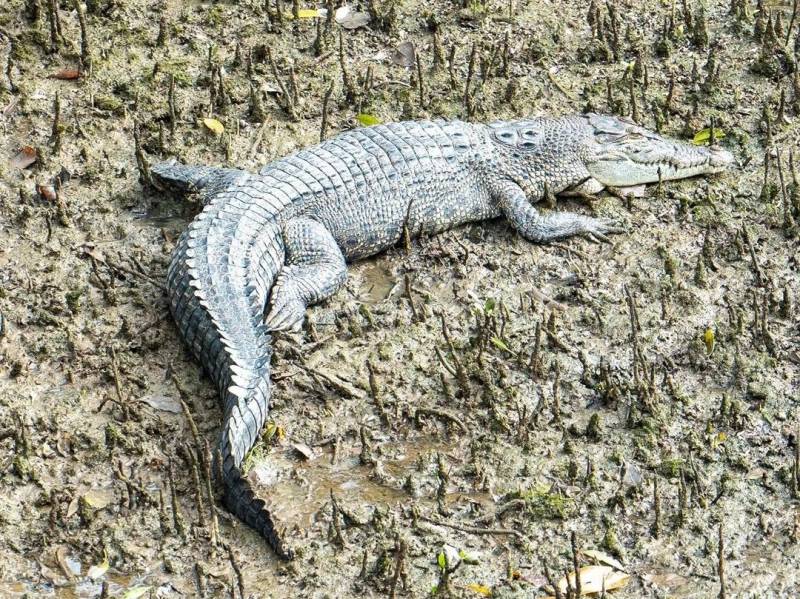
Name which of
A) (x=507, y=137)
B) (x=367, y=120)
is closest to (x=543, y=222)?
(x=507, y=137)

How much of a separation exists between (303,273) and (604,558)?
206 centimetres

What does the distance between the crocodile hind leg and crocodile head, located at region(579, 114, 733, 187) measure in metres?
1.65

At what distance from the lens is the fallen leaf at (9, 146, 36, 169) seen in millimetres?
6418

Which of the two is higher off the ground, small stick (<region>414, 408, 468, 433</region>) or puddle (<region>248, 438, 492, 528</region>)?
small stick (<region>414, 408, 468, 433</region>)

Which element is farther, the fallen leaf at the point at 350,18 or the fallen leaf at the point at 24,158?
the fallen leaf at the point at 350,18

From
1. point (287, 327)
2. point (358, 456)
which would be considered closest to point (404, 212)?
point (287, 327)

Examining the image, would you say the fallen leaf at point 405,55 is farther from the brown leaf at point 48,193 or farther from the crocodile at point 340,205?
the brown leaf at point 48,193

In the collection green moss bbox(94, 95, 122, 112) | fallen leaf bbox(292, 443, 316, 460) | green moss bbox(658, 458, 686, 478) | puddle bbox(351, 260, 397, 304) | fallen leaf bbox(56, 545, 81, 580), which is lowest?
green moss bbox(658, 458, 686, 478)

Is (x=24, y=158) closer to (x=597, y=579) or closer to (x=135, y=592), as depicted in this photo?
(x=135, y=592)

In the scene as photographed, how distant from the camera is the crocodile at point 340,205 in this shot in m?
5.17

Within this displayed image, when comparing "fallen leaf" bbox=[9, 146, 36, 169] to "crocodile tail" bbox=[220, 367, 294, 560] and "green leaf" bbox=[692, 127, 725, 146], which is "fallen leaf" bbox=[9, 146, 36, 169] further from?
"green leaf" bbox=[692, 127, 725, 146]

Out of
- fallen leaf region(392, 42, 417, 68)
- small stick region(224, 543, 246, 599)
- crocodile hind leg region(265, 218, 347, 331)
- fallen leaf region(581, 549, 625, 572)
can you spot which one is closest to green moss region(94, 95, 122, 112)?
crocodile hind leg region(265, 218, 347, 331)

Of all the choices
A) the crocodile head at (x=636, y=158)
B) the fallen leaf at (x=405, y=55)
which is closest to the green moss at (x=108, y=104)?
the fallen leaf at (x=405, y=55)

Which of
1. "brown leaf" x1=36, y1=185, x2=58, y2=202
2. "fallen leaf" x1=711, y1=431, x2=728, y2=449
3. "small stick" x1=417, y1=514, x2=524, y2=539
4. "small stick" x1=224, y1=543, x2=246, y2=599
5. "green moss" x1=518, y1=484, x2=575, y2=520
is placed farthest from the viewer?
"brown leaf" x1=36, y1=185, x2=58, y2=202
